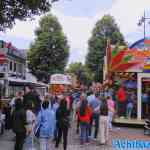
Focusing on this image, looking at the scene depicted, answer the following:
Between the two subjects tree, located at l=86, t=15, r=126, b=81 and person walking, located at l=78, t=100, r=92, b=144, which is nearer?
person walking, located at l=78, t=100, r=92, b=144

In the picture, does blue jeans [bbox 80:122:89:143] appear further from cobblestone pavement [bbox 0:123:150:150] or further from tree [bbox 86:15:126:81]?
tree [bbox 86:15:126:81]

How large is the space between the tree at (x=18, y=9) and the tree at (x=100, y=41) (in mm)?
43702

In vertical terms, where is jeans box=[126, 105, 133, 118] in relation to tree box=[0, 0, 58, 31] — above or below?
below

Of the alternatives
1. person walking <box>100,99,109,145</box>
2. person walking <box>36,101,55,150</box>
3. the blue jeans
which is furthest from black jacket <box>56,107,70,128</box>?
person walking <box>36,101,55,150</box>

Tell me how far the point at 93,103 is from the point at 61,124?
3217 mm

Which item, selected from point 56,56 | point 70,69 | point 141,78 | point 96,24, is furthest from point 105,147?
point 70,69

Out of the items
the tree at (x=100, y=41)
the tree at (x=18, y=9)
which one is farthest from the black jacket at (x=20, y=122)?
the tree at (x=100, y=41)

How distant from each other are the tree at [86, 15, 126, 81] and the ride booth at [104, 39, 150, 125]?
3418 cm

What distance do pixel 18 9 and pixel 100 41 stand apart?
45.8 m

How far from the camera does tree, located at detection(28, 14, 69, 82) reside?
5250 cm

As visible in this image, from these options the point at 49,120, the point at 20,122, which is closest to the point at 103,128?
the point at 20,122

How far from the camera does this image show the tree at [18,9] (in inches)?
513

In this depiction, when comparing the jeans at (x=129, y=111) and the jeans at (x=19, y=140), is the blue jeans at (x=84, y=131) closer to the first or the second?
the jeans at (x=19, y=140)

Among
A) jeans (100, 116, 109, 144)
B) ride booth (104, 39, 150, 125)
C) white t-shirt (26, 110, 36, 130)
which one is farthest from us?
ride booth (104, 39, 150, 125)
